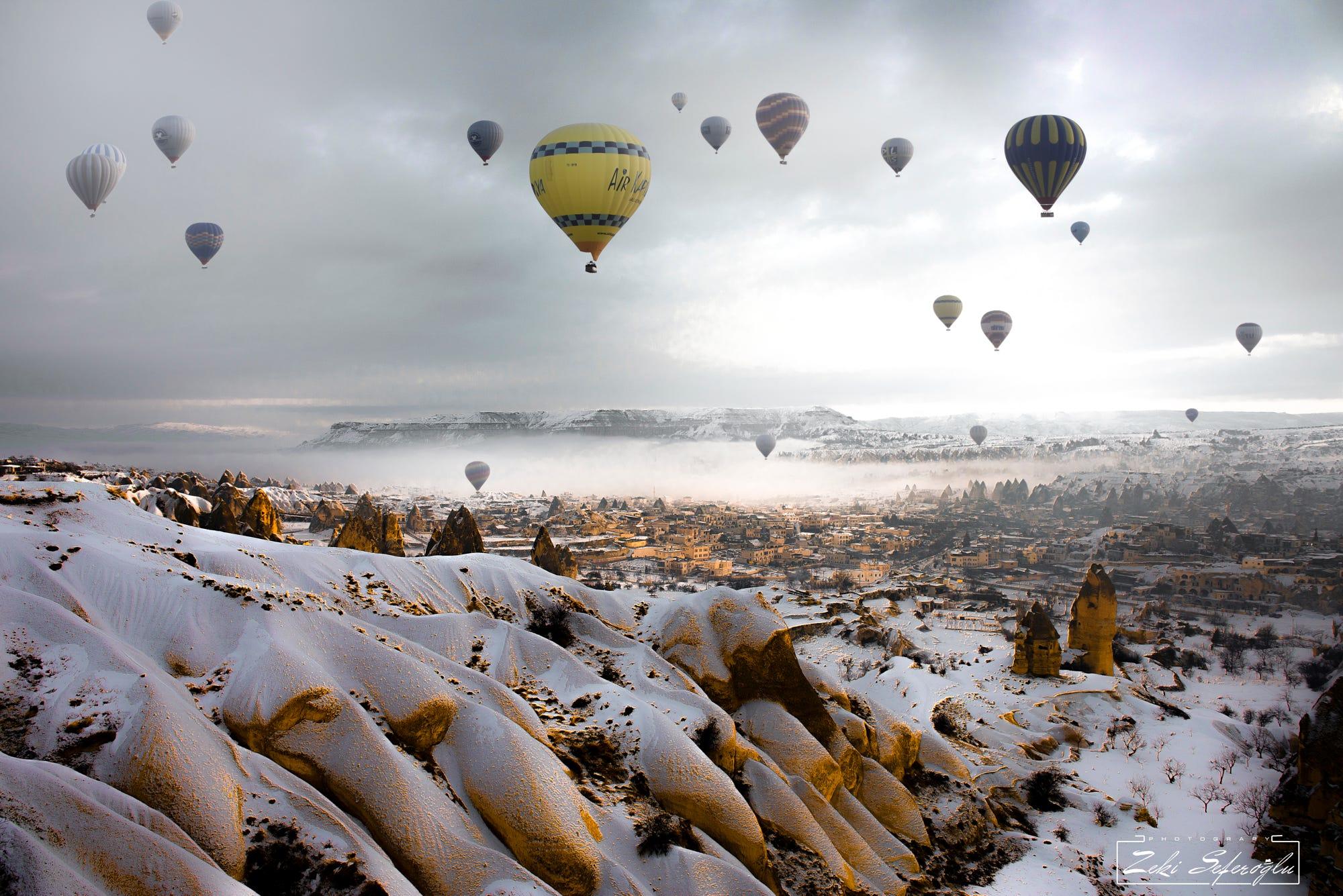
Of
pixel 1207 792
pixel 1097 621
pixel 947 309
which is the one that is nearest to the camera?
pixel 1207 792

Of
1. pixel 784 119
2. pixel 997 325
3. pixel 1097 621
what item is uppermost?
pixel 784 119

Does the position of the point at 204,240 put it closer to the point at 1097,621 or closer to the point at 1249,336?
the point at 1097,621

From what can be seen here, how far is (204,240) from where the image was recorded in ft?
160

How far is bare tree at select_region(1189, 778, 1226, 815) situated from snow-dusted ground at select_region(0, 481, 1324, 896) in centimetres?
133

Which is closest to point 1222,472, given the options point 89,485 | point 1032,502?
point 1032,502

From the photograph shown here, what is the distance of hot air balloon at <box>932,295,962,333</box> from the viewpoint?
228ft

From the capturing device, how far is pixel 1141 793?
25.7 meters

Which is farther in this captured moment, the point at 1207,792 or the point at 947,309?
the point at 947,309

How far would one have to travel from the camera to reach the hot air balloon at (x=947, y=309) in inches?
2739

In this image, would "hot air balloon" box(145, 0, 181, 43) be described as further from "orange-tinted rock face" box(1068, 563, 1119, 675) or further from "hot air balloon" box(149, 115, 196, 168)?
"orange-tinted rock face" box(1068, 563, 1119, 675)

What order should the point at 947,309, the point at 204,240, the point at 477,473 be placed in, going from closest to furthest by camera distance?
the point at 204,240 < the point at 947,309 < the point at 477,473

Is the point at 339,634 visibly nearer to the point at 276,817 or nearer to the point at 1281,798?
the point at 276,817

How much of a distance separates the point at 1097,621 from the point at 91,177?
5822cm

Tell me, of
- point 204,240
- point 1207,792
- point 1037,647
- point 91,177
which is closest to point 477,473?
point 204,240
